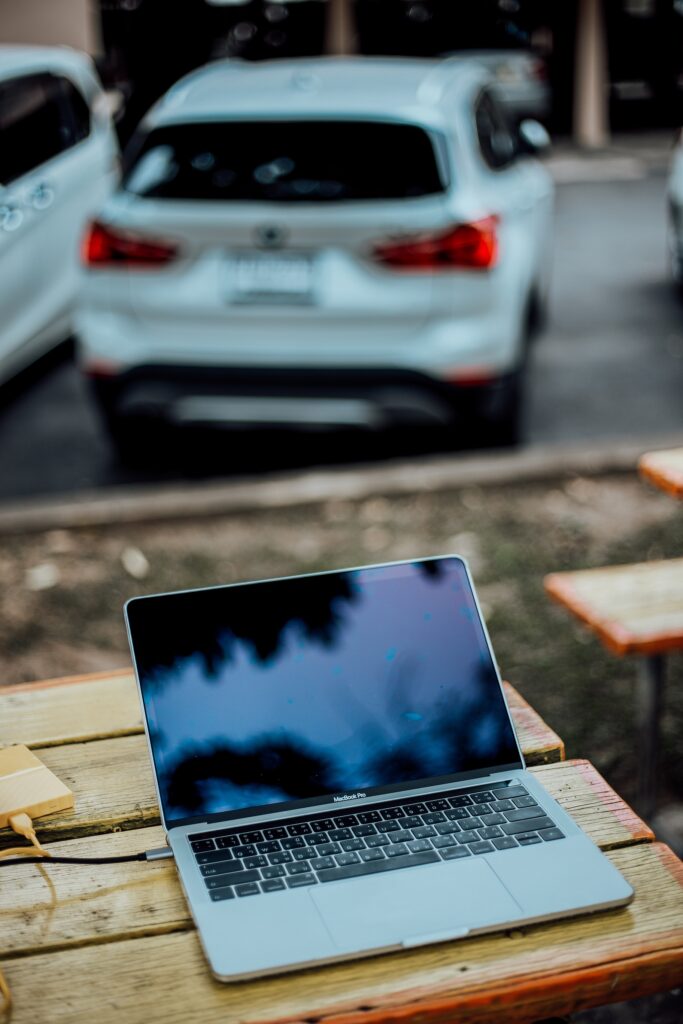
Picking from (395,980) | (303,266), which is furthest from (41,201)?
(395,980)

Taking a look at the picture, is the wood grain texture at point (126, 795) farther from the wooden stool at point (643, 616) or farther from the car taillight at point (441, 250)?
the car taillight at point (441, 250)

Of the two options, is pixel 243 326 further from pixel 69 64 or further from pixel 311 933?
pixel 311 933

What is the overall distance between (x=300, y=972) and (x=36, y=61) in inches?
262

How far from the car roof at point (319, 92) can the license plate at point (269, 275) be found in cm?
56

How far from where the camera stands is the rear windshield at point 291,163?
209 inches

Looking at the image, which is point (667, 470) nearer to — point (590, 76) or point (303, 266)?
point (303, 266)

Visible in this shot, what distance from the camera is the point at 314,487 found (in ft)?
18.6

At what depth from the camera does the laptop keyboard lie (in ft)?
5.66

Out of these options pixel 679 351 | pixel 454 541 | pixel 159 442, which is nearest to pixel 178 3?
pixel 679 351

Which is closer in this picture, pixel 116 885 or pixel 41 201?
pixel 116 885

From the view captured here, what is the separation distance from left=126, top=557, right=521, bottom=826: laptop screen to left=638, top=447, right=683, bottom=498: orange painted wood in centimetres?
136

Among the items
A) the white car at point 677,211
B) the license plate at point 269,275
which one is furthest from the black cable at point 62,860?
the white car at point 677,211

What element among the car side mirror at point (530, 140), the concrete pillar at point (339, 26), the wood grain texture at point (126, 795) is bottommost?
the concrete pillar at point (339, 26)

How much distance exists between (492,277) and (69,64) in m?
3.61
